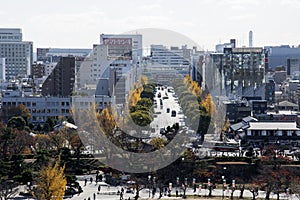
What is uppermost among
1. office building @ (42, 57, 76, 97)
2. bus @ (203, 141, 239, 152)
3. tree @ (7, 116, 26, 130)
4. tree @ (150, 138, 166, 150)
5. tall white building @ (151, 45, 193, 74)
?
tall white building @ (151, 45, 193, 74)

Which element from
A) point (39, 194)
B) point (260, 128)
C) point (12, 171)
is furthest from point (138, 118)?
point (39, 194)

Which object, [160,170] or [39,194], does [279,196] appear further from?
[39,194]

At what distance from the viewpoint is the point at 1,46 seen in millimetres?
40531

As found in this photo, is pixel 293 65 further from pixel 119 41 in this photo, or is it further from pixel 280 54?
pixel 280 54

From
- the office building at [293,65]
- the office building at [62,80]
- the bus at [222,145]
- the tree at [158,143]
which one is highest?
the office building at [293,65]

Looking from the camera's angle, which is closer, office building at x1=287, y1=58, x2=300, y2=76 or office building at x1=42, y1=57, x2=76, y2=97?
office building at x1=42, y1=57, x2=76, y2=97

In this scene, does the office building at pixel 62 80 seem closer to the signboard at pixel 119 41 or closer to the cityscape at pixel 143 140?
the cityscape at pixel 143 140

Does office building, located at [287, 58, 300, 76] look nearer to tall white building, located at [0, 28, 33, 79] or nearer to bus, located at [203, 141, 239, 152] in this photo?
tall white building, located at [0, 28, 33, 79]

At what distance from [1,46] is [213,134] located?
25.8 metres

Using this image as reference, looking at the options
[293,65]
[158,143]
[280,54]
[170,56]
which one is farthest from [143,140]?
[280,54]

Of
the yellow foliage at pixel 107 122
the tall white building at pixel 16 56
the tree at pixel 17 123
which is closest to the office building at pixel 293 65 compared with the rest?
the tall white building at pixel 16 56

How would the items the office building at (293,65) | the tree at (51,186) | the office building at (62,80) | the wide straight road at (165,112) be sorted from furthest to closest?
the office building at (293,65), the office building at (62,80), the wide straight road at (165,112), the tree at (51,186)

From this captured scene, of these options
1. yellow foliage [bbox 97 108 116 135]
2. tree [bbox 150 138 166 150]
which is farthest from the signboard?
tree [bbox 150 138 166 150]

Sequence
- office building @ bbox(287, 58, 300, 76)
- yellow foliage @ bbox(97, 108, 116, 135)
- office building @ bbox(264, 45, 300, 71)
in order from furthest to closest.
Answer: office building @ bbox(264, 45, 300, 71) → office building @ bbox(287, 58, 300, 76) → yellow foliage @ bbox(97, 108, 116, 135)
